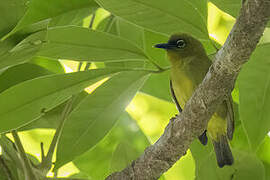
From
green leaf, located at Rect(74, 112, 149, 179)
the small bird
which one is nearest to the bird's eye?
the small bird

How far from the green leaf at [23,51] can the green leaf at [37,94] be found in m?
0.12

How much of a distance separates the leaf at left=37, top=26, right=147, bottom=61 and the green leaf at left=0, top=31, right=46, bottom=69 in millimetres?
114

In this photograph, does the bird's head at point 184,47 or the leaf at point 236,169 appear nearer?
the leaf at point 236,169

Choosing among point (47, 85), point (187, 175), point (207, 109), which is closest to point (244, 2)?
point (207, 109)

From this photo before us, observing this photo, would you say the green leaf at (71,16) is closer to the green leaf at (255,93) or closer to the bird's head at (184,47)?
the green leaf at (255,93)

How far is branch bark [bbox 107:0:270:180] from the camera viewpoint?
95cm

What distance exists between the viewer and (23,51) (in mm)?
1263

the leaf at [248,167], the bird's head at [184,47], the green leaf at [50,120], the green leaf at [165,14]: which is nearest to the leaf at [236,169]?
the leaf at [248,167]

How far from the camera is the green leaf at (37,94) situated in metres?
1.37

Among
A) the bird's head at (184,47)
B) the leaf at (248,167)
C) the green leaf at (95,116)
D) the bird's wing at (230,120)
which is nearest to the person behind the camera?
the leaf at (248,167)

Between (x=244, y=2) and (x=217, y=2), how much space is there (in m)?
0.37

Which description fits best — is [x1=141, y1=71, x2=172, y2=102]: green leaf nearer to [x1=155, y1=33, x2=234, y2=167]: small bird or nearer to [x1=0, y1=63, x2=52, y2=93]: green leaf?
[x1=155, y1=33, x2=234, y2=167]: small bird

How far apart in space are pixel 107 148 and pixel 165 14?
31.3 inches

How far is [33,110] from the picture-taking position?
1419mm
